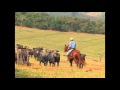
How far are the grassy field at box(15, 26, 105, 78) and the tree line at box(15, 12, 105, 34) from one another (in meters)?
0.17

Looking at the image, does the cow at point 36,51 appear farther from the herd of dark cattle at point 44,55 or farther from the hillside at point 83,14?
the hillside at point 83,14

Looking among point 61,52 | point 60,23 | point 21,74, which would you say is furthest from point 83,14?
point 21,74

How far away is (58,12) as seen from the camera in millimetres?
17500

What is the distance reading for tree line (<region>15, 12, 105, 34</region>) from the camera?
17531 mm

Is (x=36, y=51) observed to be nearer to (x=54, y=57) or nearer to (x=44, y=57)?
(x=44, y=57)

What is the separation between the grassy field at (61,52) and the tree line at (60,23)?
0.17 m

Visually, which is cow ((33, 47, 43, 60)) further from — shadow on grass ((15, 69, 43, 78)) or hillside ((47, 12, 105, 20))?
hillside ((47, 12, 105, 20))

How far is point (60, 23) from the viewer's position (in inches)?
696

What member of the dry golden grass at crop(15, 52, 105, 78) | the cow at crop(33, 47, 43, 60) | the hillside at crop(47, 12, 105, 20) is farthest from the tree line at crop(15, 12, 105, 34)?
the dry golden grass at crop(15, 52, 105, 78)

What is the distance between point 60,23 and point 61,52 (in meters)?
0.89

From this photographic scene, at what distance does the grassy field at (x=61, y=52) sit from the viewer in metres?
17.4

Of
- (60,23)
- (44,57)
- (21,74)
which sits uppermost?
(60,23)
